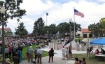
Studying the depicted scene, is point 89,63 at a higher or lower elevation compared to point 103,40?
lower

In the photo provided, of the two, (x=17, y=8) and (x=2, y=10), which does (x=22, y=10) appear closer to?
(x=17, y=8)

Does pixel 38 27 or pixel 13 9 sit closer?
pixel 13 9

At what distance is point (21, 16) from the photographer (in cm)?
3653

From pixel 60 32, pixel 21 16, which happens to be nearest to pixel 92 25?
pixel 60 32

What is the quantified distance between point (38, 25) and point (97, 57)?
301ft

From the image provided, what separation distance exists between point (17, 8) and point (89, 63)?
1941 cm

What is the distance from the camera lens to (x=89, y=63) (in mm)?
20000

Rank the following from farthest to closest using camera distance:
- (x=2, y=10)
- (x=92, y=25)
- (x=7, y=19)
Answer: (x=92, y=25), (x=7, y=19), (x=2, y=10)

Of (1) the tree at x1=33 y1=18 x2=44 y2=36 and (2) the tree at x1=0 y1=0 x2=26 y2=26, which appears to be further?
(1) the tree at x1=33 y1=18 x2=44 y2=36

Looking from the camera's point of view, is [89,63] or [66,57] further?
[66,57]

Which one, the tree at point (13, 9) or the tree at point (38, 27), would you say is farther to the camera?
the tree at point (38, 27)

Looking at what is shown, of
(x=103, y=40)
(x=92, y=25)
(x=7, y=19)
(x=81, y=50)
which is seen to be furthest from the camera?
(x=92, y=25)

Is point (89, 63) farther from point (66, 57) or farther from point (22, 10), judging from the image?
point (22, 10)

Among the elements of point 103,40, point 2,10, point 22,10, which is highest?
point 22,10
